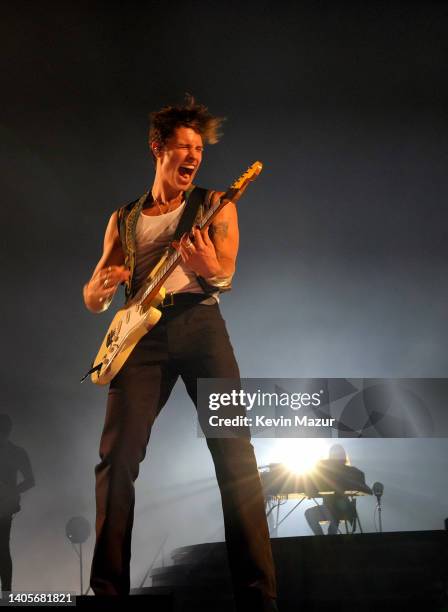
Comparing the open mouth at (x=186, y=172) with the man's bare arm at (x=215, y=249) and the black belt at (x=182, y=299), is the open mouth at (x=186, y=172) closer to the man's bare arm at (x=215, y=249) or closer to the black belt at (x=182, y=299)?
the man's bare arm at (x=215, y=249)

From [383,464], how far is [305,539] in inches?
30.0

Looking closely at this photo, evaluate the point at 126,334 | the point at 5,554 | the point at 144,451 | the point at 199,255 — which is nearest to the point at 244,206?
the point at 199,255

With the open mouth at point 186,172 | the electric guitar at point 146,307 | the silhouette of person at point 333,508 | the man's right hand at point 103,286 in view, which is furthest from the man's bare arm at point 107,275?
the silhouette of person at point 333,508

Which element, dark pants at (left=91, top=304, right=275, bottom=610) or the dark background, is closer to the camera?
dark pants at (left=91, top=304, right=275, bottom=610)

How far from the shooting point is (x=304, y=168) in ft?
11.9

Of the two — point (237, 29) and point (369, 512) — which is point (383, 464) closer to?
point (369, 512)

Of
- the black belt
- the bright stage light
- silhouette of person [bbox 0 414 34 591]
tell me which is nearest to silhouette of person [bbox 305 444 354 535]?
the bright stage light

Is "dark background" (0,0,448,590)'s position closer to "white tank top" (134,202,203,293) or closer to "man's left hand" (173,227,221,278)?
"white tank top" (134,202,203,293)

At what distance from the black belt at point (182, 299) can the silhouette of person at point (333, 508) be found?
1053mm

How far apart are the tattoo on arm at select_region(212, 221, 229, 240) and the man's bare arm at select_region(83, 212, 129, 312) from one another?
0.44 meters

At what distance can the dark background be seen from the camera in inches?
128

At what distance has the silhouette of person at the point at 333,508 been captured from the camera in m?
3.19

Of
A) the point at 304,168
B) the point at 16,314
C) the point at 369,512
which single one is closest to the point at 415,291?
the point at 304,168

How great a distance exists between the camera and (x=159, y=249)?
112 inches
